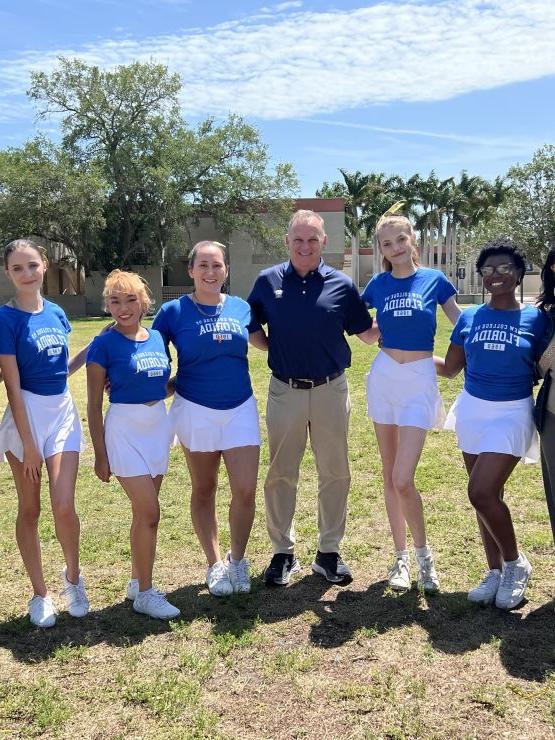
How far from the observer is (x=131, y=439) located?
12.5 feet

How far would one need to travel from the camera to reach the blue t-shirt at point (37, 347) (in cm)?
365

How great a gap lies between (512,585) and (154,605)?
200 cm

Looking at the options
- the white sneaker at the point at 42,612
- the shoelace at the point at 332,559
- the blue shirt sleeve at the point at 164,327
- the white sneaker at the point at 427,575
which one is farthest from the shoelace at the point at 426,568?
the white sneaker at the point at 42,612

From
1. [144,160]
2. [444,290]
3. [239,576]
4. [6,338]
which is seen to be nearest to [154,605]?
[239,576]

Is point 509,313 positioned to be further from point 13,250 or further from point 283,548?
point 13,250

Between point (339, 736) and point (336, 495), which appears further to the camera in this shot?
point (336, 495)

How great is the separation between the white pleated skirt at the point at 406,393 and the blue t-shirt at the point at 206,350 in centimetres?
83

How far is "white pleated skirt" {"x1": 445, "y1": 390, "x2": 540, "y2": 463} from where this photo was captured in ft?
12.3

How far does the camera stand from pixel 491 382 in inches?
150

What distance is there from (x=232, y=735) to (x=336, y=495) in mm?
1859

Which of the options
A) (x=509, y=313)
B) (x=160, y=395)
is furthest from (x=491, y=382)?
(x=160, y=395)

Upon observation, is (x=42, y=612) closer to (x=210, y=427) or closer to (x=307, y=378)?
(x=210, y=427)

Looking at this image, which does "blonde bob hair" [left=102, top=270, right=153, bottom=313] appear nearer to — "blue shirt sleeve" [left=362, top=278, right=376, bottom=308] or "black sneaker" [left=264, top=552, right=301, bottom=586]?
"blue shirt sleeve" [left=362, top=278, right=376, bottom=308]

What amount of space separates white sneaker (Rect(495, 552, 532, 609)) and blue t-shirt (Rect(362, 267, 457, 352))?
131cm
